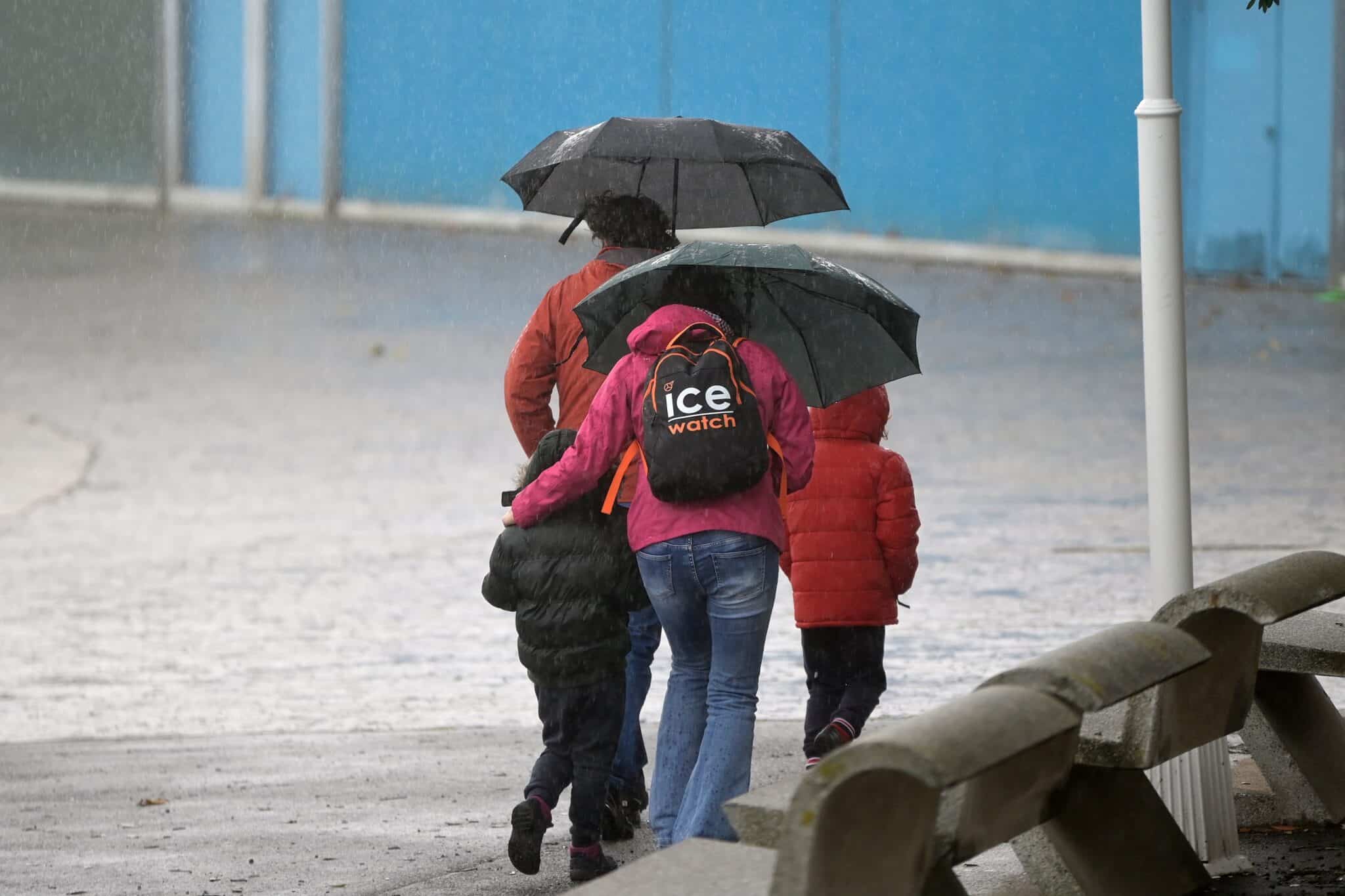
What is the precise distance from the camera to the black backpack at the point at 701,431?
5.05m

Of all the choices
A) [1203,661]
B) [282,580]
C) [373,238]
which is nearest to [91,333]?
[373,238]

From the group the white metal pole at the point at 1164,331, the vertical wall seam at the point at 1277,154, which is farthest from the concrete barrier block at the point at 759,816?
the vertical wall seam at the point at 1277,154

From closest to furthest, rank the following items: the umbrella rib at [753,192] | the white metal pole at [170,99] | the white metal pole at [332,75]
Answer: the umbrella rib at [753,192]
the white metal pole at [332,75]
the white metal pole at [170,99]

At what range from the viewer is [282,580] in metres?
11.4

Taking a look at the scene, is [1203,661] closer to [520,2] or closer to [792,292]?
[792,292]

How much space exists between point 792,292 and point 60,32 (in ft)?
87.8

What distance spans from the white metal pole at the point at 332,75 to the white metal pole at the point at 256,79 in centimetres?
103

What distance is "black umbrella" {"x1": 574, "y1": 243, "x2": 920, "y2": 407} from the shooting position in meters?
5.53

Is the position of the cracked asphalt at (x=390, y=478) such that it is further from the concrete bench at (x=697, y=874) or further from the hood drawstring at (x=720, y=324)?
the hood drawstring at (x=720, y=324)

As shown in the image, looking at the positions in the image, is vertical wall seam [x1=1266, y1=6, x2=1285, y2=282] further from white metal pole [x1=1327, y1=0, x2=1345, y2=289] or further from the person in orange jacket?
the person in orange jacket

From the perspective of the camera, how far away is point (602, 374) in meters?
6.11

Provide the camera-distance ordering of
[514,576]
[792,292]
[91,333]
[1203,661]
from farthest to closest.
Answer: [91,333]
[792,292]
[514,576]
[1203,661]

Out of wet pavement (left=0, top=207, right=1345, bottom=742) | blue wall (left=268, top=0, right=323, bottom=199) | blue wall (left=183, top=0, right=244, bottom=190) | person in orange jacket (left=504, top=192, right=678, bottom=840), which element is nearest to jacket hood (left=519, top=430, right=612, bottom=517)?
person in orange jacket (left=504, top=192, right=678, bottom=840)

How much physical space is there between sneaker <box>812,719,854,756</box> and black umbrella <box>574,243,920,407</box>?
1029 millimetres
